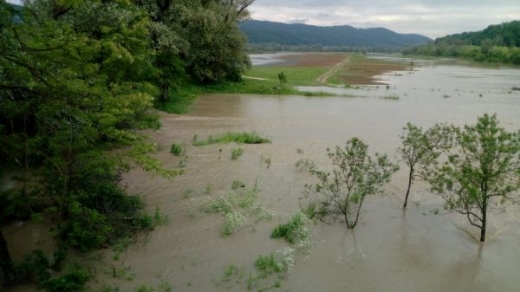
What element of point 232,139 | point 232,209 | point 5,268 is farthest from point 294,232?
point 232,139

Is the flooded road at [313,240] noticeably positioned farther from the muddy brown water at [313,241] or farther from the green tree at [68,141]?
the green tree at [68,141]

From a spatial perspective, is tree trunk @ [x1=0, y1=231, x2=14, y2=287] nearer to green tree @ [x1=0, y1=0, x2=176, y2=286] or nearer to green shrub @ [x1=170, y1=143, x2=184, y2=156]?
green tree @ [x1=0, y1=0, x2=176, y2=286]

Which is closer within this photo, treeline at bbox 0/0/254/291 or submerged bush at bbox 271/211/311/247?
treeline at bbox 0/0/254/291

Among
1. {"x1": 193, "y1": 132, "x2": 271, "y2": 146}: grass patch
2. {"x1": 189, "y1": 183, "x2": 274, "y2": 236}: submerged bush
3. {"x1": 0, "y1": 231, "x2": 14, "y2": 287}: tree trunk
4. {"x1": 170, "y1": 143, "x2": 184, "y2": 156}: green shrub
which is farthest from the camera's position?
{"x1": 193, "y1": 132, "x2": 271, "y2": 146}: grass patch

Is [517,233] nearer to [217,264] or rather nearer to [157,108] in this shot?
[217,264]

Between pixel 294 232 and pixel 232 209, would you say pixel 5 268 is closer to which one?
pixel 232 209

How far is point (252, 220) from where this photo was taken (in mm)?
9531

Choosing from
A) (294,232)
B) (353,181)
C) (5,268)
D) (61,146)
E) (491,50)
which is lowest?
(294,232)

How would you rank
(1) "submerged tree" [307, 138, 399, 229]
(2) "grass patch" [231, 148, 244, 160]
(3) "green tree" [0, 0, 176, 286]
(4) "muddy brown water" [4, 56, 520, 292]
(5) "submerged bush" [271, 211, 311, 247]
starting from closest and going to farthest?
(3) "green tree" [0, 0, 176, 286] → (4) "muddy brown water" [4, 56, 520, 292] → (5) "submerged bush" [271, 211, 311, 247] → (1) "submerged tree" [307, 138, 399, 229] → (2) "grass patch" [231, 148, 244, 160]

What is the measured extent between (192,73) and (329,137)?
1990 cm

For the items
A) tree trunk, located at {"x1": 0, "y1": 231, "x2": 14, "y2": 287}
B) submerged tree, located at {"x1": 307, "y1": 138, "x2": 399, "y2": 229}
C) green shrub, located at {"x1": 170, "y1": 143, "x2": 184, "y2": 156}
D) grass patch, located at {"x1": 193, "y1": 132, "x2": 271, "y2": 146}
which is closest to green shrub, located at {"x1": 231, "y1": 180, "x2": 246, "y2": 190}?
submerged tree, located at {"x1": 307, "y1": 138, "x2": 399, "y2": 229}

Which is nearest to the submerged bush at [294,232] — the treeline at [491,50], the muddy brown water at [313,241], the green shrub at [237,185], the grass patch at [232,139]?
the muddy brown water at [313,241]

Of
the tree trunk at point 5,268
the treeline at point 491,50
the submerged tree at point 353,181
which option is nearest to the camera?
the tree trunk at point 5,268

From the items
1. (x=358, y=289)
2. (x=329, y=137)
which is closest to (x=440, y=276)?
(x=358, y=289)
